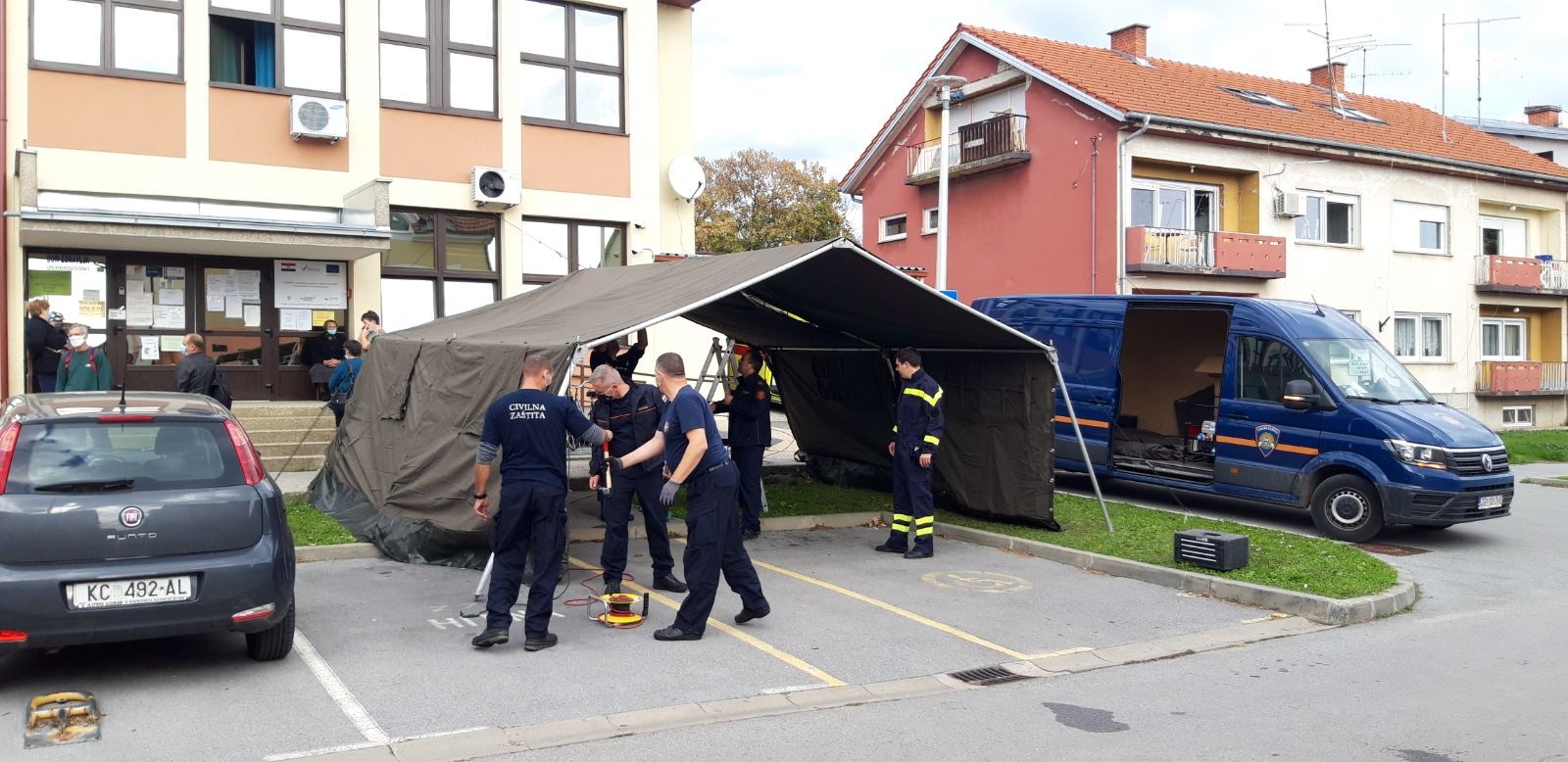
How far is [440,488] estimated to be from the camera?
32.5 feet

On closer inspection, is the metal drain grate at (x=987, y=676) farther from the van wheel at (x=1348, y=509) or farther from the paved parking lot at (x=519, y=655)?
the van wheel at (x=1348, y=509)

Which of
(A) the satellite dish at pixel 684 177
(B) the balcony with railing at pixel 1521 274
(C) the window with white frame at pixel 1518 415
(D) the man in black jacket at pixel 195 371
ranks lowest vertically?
(C) the window with white frame at pixel 1518 415

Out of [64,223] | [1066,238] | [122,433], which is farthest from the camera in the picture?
[1066,238]

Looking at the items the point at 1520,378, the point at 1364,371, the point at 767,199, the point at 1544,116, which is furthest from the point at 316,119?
the point at 1544,116

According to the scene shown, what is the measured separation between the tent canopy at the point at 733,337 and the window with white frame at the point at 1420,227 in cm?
2036

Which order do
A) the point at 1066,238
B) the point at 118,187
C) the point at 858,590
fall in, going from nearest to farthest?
the point at 858,590 < the point at 118,187 < the point at 1066,238

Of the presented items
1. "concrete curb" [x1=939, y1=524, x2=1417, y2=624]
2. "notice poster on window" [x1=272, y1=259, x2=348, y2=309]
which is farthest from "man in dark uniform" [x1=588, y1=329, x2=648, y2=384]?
"notice poster on window" [x1=272, y1=259, x2=348, y2=309]

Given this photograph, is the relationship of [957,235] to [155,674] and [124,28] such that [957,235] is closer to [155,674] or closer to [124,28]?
[124,28]

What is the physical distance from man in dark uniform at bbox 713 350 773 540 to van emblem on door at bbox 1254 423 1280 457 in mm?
5270

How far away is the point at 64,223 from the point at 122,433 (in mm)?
A: 8594

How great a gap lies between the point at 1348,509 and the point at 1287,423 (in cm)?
106

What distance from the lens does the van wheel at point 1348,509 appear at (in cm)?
1146

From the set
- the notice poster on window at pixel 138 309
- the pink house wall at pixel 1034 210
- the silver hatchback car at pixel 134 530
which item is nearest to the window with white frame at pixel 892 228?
the pink house wall at pixel 1034 210

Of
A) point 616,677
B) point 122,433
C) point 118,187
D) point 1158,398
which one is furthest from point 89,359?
point 1158,398
